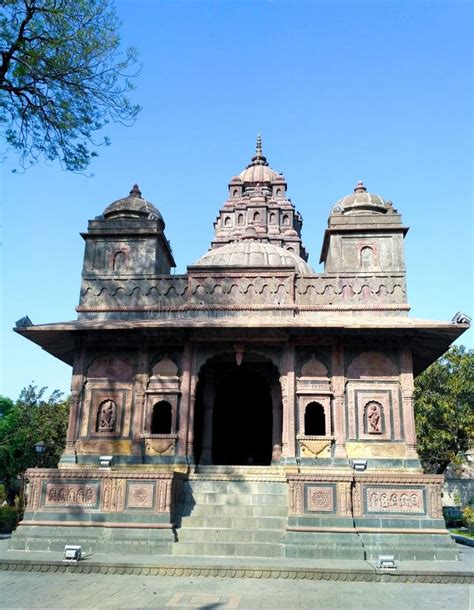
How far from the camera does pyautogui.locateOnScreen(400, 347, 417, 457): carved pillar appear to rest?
13.4 metres

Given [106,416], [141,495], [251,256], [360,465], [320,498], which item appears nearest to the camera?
[320,498]

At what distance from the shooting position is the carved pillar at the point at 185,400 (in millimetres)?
13797

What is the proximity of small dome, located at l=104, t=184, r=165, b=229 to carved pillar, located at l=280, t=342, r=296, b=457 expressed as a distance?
5689 mm

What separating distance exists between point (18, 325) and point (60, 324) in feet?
3.33

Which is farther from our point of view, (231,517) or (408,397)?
(408,397)

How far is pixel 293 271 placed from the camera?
50.2ft

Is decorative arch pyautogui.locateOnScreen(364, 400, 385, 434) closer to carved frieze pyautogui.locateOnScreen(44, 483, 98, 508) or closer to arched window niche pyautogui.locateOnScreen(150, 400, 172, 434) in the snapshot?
arched window niche pyautogui.locateOnScreen(150, 400, 172, 434)

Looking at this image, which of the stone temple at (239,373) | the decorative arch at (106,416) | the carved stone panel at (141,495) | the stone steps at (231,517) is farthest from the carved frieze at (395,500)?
the decorative arch at (106,416)

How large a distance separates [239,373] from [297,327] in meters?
5.04

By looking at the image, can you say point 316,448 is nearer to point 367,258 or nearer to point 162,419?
point 162,419

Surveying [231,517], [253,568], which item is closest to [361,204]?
[231,517]

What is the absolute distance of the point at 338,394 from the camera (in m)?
13.9

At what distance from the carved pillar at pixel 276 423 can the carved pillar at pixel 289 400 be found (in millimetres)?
1373

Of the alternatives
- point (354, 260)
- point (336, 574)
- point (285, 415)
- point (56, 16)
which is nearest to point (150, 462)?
point (285, 415)
